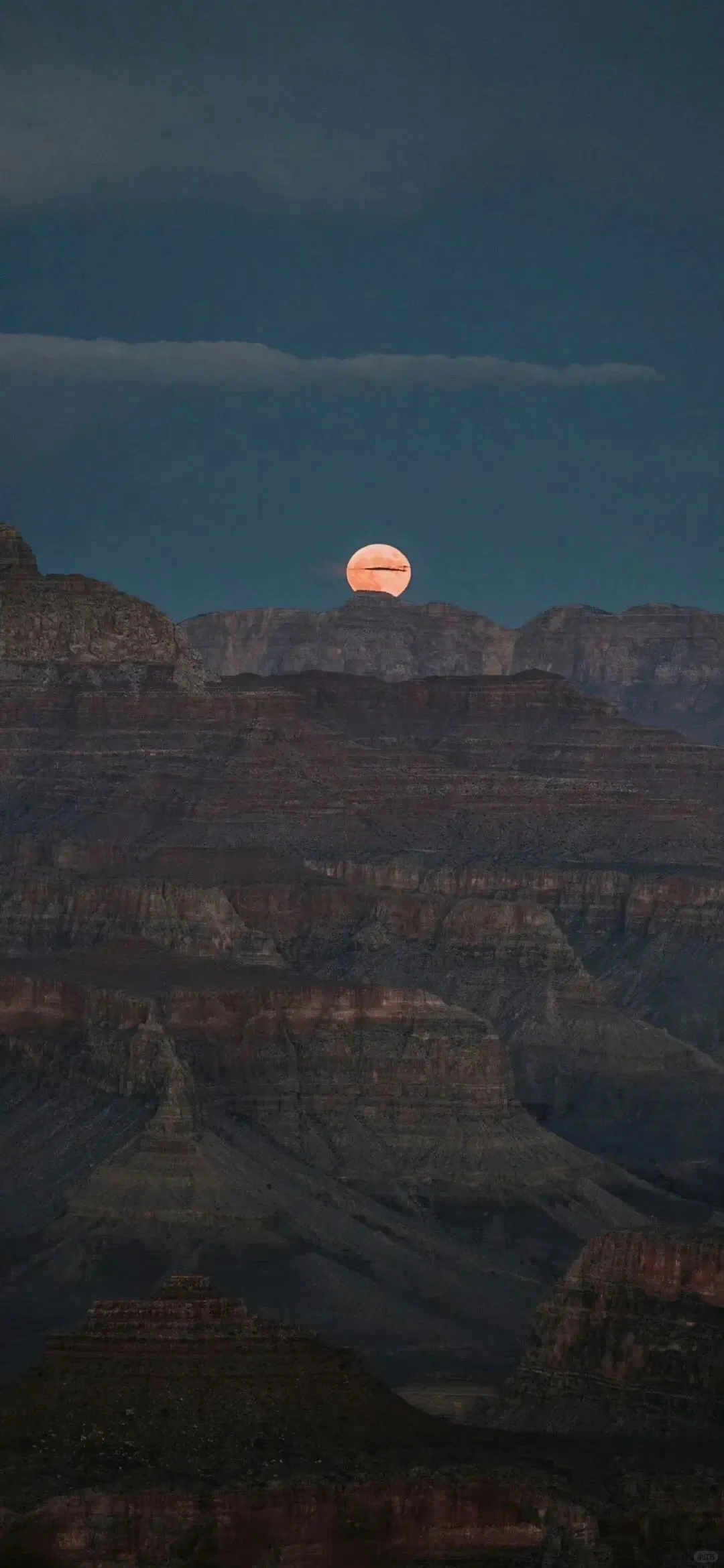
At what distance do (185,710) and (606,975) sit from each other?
68.7ft

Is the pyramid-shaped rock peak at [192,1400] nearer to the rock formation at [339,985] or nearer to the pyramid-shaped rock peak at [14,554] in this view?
the rock formation at [339,985]

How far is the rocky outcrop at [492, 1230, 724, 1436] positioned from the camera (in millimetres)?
72750

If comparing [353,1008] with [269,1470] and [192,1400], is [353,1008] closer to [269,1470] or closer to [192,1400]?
[192,1400]

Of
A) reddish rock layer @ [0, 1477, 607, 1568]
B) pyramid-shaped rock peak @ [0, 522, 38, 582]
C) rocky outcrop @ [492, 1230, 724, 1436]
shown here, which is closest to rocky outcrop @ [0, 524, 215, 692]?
pyramid-shaped rock peak @ [0, 522, 38, 582]

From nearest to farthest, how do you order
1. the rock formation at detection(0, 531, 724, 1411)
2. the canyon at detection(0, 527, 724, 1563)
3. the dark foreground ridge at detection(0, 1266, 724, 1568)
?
the dark foreground ridge at detection(0, 1266, 724, 1568), the canyon at detection(0, 527, 724, 1563), the rock formation at detection(0, 531, 724, 1411)

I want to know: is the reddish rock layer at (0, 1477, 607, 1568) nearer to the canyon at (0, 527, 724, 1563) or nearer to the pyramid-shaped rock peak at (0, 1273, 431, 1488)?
the canyon at (0, 527, 724, 1563)

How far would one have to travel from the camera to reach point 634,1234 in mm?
75312

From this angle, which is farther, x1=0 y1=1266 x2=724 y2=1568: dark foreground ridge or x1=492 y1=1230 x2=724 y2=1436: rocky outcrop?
x1=492 y1=1230 x2=724 y2=1436: rocky outcrop

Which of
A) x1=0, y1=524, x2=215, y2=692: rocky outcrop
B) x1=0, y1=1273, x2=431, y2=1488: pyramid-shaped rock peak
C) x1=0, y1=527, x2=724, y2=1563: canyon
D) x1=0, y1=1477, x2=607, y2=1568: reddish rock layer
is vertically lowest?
x1=0, y1=1477, x2=607, y2=1568: reddish rock layer

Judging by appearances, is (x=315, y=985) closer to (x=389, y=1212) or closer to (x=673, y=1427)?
(x=389, y=1212)

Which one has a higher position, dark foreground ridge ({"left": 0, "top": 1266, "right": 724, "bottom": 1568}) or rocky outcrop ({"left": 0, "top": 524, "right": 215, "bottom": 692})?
rocky outcrop ({"left": 0, "top": 524, "right": 215, "bottom": 692})

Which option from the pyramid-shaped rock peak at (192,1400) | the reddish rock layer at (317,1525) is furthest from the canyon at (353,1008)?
the pyramid-shaped rock peak at (192,1400)

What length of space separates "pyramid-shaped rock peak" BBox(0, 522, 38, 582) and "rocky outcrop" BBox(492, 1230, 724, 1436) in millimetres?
99197

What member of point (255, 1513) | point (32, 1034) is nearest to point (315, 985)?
point (32, 1034)
